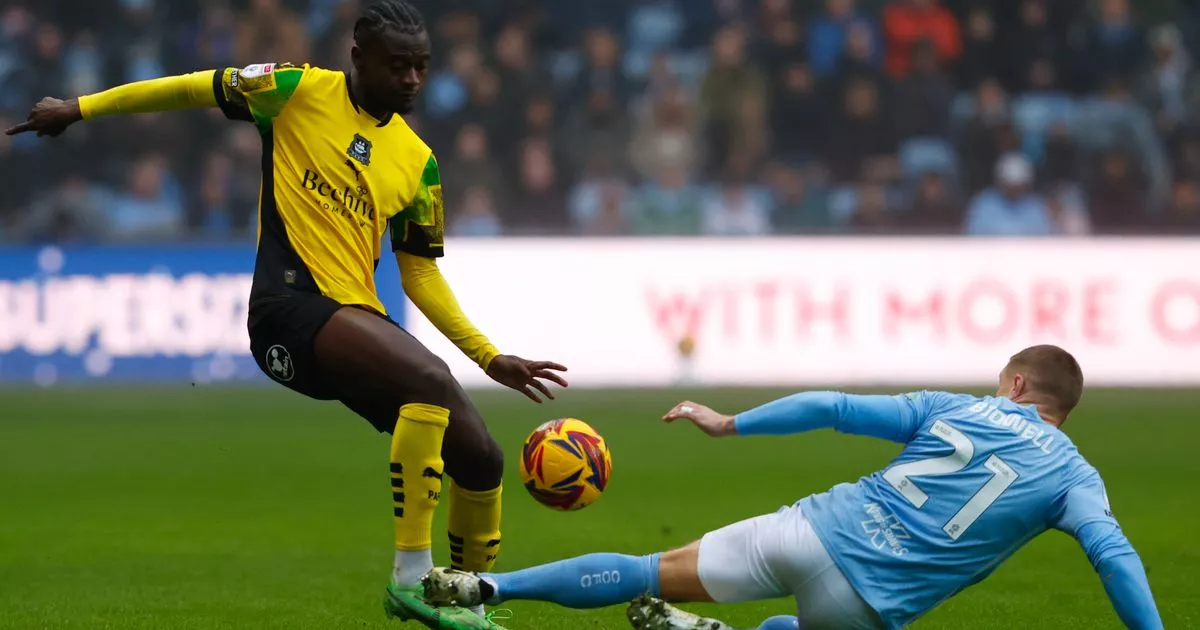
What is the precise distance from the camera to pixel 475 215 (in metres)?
18.5

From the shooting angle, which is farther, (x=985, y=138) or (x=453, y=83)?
(x=453, y=83)

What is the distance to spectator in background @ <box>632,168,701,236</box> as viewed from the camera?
1797 cm

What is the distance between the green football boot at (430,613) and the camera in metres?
5.96

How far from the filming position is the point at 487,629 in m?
5.99

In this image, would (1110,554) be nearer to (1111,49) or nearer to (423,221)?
(423,221)

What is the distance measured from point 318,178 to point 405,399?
0.96m

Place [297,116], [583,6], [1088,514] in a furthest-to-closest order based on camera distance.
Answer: [583,6], [297,116], [1088,514]

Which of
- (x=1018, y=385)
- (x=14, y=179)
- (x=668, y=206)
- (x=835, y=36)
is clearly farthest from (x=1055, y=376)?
(x=14, y=179)

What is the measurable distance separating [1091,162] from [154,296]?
429 inches

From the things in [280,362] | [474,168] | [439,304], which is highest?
[474,168]

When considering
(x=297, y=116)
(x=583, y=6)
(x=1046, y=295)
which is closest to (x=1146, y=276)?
(x=1046, y=295)

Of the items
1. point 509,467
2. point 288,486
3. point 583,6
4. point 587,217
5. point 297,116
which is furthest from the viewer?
point 583,6

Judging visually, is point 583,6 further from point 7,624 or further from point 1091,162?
point 7,624

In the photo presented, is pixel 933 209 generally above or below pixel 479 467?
above
